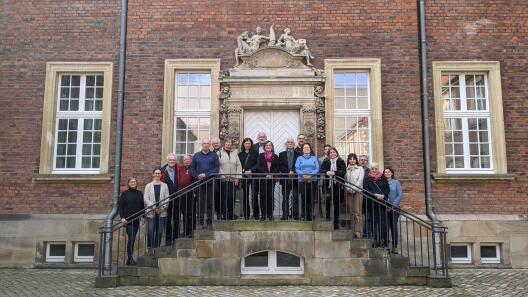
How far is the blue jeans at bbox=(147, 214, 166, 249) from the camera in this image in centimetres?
836

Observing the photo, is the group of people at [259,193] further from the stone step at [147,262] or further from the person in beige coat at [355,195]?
the stone step at [147,262]

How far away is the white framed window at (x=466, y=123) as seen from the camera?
34.4ft

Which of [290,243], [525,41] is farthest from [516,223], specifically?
[290,243]

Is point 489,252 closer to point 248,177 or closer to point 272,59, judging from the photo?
point 248,177

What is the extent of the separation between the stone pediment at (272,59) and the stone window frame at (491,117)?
2.89 m

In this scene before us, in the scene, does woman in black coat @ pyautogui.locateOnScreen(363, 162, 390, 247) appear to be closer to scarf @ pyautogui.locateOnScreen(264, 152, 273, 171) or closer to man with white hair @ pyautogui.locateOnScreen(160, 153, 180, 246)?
scarf @ pyautogui.locateOnScreen(264, 152, 273, 171)

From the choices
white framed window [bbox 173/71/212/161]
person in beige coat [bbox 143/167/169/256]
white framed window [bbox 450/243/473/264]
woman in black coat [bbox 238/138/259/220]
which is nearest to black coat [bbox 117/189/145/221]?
person in beige coat [bbox 143/167/169/256]

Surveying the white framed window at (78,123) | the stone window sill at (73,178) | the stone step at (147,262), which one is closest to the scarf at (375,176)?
the stone step at (147,262)

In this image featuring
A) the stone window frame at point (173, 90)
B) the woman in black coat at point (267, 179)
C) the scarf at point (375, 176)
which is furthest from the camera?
the stone window frame at point (173, 90)

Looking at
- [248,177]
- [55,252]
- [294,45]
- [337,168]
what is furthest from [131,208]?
[294,45]

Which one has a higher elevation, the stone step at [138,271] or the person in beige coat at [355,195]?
the person in beige coat at [355,195]

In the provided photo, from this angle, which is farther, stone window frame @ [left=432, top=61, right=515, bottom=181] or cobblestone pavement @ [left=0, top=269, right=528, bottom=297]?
stone window frame @ [left=432, top=61, right=515, bottom=181]

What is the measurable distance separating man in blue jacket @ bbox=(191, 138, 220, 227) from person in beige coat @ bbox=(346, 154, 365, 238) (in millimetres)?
2301

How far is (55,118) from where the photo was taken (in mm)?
10625
